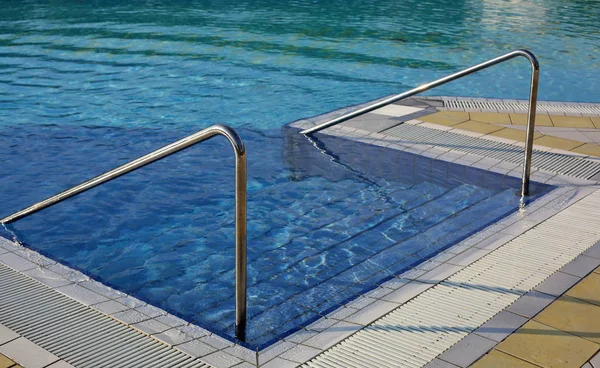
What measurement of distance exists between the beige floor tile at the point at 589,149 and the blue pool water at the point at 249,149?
1118 mm

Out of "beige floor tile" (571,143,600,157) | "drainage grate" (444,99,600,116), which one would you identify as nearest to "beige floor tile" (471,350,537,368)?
"beige floor tile" (571,143,600,157)

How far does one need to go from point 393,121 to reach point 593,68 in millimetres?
5783

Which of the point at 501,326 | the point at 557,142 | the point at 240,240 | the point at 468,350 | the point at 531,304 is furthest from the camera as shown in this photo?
the point at 557,142

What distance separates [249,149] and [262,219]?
184 cm

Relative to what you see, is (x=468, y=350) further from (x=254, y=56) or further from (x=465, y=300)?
(x=254, y=56)

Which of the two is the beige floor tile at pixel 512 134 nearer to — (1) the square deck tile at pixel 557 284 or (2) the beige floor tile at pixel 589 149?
(2) the beige floor tile at pixel 589 149

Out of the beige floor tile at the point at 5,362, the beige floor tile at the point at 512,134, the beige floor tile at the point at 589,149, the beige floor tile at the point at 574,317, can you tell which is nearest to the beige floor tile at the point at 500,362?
the beige floor tile at the point at 574,317

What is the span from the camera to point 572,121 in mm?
7934

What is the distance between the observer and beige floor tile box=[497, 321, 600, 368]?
3471 millimetres

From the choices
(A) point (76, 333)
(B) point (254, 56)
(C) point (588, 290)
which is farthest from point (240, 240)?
(B) point (254, 56)

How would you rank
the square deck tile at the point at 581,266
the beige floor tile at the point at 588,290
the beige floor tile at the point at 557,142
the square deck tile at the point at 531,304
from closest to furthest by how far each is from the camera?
1. the square deck tile at the point at 531,304
2. the beige floor tile at the point at 588,290
3. the square deck tile at the point at 581,266
4. the beige floor tile at the point at 557,142

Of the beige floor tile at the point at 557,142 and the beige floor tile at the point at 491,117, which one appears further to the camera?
the beige floor tile at the point at 491,117

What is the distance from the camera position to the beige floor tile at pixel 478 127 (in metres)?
7.50

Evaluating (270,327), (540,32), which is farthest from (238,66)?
(270,327)
